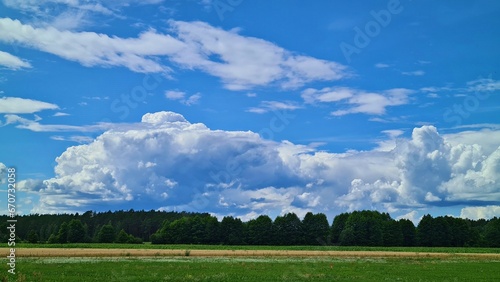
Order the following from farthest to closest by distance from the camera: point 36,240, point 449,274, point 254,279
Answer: point 36,240 → point 449,274 → point 254,279

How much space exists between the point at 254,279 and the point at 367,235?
135 metres

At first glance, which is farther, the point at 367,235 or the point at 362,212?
the point at 362,212

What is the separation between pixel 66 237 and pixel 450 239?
13238 centimetres

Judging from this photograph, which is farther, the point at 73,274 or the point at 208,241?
the point at 208,241

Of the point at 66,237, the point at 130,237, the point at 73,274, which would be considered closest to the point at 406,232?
the point at 130,237

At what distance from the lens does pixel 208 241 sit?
545 ft

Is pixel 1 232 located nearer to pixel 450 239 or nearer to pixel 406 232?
pixel 406 232

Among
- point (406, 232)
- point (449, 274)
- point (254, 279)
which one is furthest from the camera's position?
point (406, 232)

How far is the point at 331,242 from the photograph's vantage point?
17412cm

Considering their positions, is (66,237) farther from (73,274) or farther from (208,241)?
(73,274)

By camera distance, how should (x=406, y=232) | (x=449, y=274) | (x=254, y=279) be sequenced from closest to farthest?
(x=254, y=279), (x=449, y=274), (x=406, y=232)

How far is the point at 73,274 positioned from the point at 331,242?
140 meters

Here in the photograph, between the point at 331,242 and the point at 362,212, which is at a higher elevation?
Result: the point at 362,212

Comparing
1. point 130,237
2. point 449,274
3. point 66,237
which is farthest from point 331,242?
point 449,274
